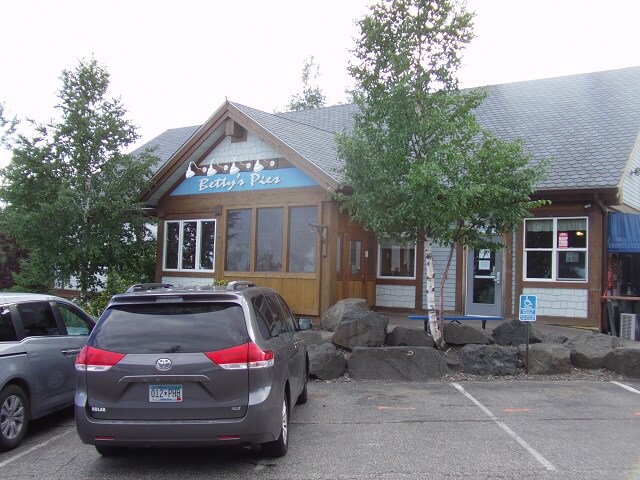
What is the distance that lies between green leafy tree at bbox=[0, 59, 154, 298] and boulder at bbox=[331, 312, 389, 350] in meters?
7.17

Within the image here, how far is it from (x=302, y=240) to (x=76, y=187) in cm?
568

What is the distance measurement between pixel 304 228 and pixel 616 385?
25.4ft

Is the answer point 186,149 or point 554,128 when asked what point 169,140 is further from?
point 554,128

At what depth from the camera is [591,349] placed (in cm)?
985

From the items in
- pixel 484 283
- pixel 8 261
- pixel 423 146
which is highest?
pixel 423 146

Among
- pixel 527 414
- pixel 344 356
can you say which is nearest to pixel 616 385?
pixel 527 414

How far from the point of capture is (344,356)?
9.77 m

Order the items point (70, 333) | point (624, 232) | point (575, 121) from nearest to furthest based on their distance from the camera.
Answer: point (70, 333) → point (624, 232) → point (575, 121)

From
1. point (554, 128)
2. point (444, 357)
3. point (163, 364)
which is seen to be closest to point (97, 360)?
point (163, 364)

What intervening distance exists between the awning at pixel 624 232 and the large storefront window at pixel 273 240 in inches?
268

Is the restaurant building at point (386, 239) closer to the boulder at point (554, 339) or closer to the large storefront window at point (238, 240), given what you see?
the large storefront window at point (238, 240)

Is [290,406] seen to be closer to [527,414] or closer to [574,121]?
[527,414]

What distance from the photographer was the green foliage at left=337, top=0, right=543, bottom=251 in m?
9.57

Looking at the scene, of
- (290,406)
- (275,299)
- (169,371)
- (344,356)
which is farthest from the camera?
(344,356)
